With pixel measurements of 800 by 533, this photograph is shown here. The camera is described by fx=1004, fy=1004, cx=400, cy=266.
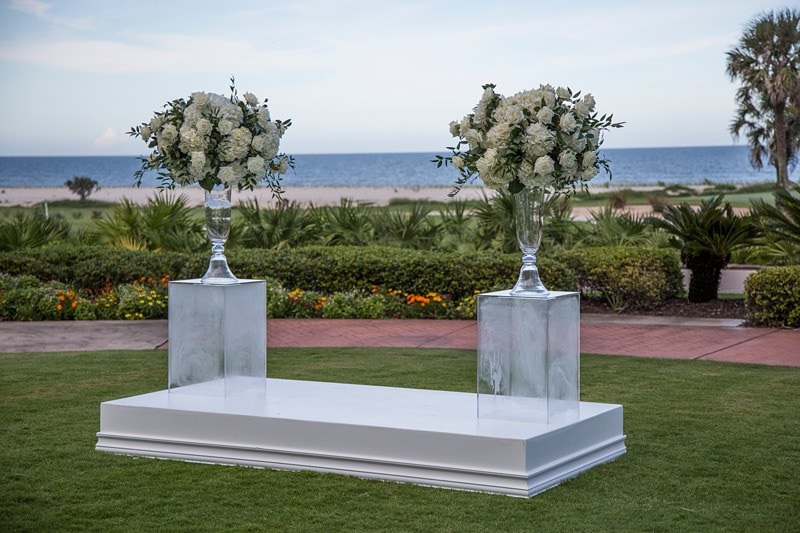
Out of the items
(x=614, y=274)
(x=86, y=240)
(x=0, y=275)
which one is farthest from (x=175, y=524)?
(x=86, y=240)

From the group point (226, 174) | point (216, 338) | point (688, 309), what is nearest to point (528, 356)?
point (216, 338)

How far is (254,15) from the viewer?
48.7m

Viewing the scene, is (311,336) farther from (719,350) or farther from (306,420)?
(306,420)

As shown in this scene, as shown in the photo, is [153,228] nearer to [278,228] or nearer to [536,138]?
[278,228]

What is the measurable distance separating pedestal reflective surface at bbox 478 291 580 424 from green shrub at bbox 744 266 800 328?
6.67 m

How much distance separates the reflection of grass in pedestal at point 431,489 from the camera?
511 cm

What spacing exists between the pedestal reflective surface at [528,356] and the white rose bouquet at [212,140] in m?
1.97

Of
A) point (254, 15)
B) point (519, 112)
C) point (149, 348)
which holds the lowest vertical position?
point (149, 348)

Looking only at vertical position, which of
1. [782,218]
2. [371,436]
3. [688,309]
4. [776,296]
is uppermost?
[782,218]

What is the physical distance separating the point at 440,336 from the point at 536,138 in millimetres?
6074

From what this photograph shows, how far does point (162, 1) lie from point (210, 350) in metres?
47.7

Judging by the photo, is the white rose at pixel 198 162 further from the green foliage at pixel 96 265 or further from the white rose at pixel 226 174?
the green foliage at pixel 96 265

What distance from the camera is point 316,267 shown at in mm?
14102

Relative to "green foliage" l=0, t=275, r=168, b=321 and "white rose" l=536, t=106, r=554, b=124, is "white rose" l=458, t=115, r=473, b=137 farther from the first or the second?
"green foliage" l=0, t=275, r=168, b=321
